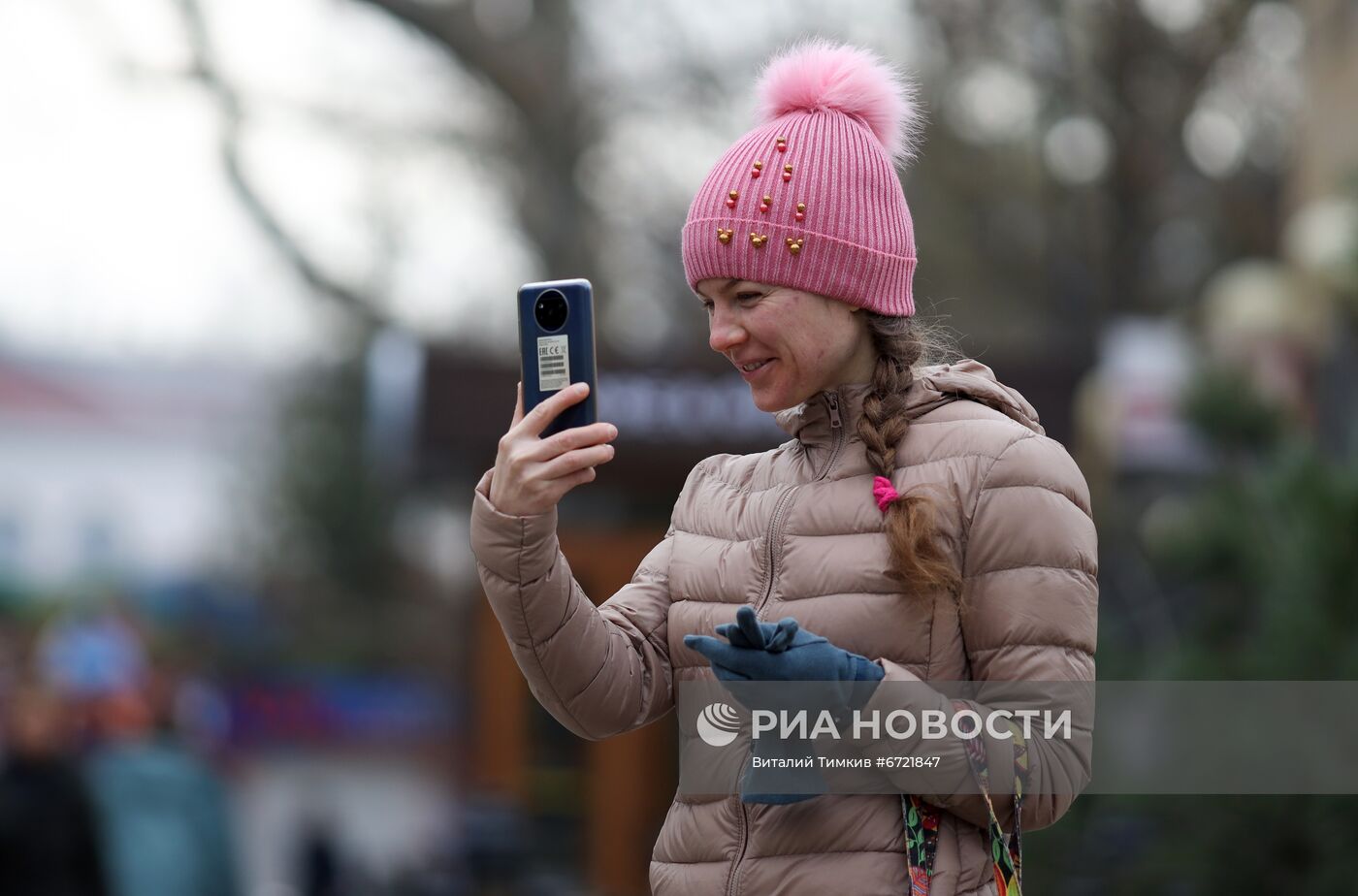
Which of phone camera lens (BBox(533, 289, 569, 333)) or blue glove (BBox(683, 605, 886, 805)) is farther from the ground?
phone camera lens (BBox(533, 289, 569, 333))

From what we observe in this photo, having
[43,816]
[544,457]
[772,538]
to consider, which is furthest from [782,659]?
[43,816]

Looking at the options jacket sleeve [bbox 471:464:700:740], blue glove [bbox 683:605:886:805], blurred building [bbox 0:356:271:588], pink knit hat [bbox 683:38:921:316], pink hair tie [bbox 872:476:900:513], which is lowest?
blue glove [bbox 683:605:886:805]

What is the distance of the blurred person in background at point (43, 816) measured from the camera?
246 inches

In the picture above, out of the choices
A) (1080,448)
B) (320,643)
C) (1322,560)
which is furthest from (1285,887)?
(320,643)

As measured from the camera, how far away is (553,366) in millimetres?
2312

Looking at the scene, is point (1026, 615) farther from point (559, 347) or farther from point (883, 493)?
point (559, 347)

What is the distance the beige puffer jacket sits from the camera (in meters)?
2.25

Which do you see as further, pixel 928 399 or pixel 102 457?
pixel 102 457

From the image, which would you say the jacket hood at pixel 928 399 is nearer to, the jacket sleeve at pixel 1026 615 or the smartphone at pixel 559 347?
the jacket sleeve at pixel 1026 615

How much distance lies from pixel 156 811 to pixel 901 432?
248 inches

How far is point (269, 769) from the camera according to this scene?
51.6 ft

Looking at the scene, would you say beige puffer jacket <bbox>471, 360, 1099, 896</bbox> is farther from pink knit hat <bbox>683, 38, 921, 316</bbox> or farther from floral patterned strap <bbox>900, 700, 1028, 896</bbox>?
pink knit hat <bbox>683, 38, 921, 316</bbox>

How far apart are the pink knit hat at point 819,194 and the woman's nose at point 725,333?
0.06 meters

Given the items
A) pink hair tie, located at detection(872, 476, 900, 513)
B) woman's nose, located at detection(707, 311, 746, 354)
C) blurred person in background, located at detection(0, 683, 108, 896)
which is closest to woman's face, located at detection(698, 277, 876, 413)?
woman's nose, located at detection(707, 311, 746, 354)
